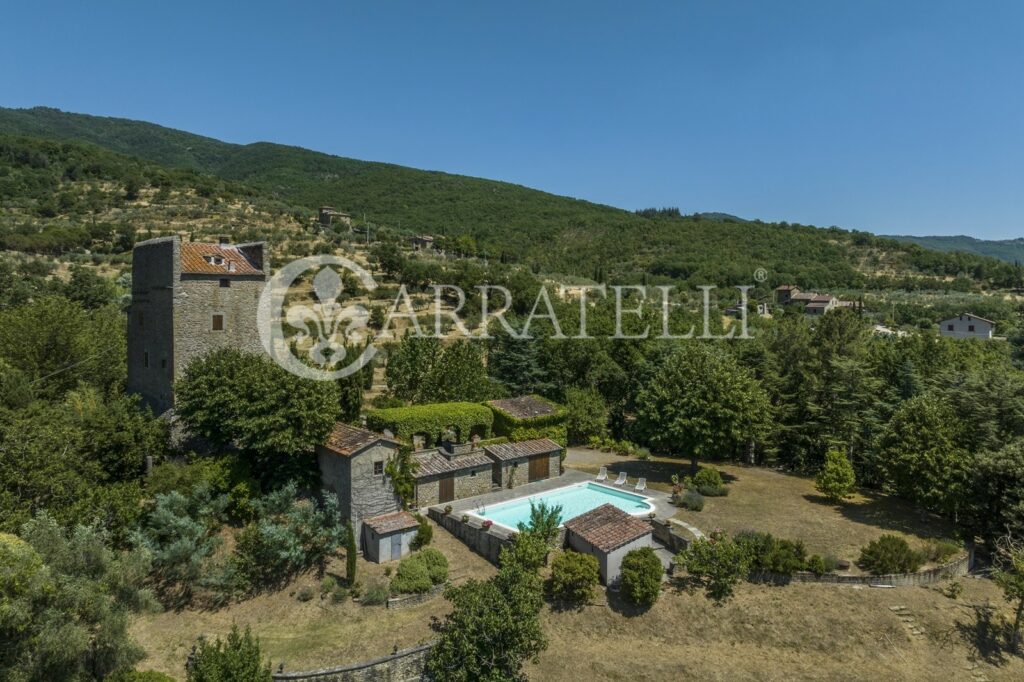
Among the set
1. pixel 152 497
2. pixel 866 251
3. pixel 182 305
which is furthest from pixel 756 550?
pixel 866 251

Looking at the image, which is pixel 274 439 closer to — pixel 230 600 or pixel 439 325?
pixel 230 600

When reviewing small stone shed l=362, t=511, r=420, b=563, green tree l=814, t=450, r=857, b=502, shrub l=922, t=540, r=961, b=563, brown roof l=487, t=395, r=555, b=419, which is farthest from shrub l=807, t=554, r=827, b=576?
small stone shed l=362, t=511, r=420, b=563

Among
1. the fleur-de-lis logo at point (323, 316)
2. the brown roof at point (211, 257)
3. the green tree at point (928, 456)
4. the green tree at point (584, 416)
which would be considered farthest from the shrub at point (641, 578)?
the brown roof at point (211, 257)

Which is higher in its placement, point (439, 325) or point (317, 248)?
point (317, 248)

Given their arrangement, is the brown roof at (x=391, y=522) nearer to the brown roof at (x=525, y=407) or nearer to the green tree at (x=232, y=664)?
the green tree at (x=232, y=664)

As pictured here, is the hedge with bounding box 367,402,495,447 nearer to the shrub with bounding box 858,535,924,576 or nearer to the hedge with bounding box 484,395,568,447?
the hedge with bounding box 484,395,568,447

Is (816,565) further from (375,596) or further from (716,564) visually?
(375,596)

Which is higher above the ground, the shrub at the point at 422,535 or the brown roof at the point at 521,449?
the brown roof at the point at 521,449

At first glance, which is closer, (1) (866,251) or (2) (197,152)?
(1) (866,251)
